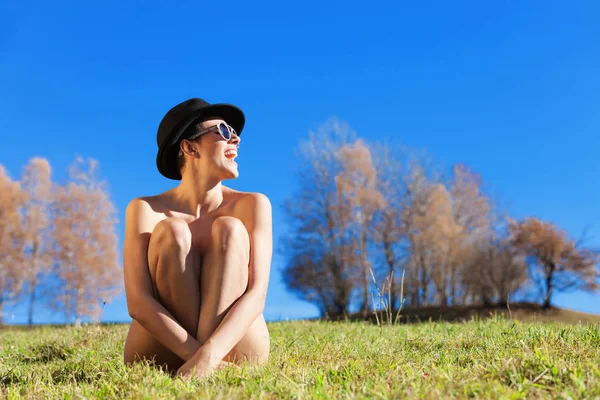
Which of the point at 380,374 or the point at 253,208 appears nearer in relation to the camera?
the point at 380,374

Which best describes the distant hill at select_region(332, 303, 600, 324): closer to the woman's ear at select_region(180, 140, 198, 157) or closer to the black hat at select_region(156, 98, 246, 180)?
the black hat at select_region(156, 98, 246, 180)

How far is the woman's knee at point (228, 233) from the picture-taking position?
11.0 ft

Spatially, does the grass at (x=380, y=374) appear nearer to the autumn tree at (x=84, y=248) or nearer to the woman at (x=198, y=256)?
the woman at (x=198, y=256)

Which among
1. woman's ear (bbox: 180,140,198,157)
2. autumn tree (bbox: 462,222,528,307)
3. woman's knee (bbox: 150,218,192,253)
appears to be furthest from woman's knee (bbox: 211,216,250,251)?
autumn tree (bbox: 462,222,528,307)

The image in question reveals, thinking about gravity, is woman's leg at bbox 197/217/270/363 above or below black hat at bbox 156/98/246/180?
below

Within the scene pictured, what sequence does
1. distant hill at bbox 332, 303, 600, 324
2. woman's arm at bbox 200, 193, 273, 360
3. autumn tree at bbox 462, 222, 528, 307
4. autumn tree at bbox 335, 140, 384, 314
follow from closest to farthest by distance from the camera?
woman's arm at bbox 200, 193, 273, 360 → distant hill at bbox 332, 303, 600, 324 → autumn tree at bbox 462, 222, 528, 307 → autumn tree at bbox 335, 140, 384, 314

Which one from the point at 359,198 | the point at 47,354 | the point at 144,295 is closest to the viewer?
the point at 144,295

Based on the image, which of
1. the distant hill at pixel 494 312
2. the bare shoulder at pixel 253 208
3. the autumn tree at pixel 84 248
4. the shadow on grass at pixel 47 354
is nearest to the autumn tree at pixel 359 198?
the distant hill at pixel 494 312

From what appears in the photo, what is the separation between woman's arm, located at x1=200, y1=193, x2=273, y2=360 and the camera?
3.30 metres

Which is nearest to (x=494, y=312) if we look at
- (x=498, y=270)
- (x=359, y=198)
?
(x=498, y=270)

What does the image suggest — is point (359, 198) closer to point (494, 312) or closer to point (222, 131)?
point (494, 312)

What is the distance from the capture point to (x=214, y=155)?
12.3 feet

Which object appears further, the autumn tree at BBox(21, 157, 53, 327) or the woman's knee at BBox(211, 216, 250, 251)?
the autumn tree at BBox(21, 157, 53, 327)

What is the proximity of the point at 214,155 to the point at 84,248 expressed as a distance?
16.2 metres
